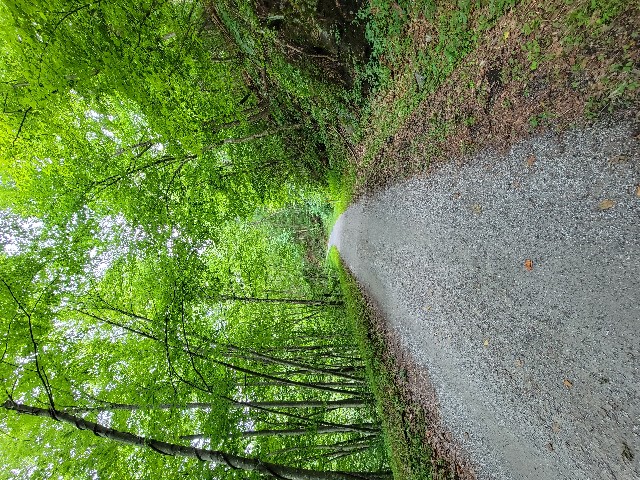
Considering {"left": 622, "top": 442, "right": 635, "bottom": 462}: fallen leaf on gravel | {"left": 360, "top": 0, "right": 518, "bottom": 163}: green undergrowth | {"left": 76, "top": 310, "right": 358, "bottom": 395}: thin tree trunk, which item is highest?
{"left": 360, "top": 0, "right": 518, "bottom": 163}: green undergrowth

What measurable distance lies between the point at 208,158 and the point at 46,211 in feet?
10.9

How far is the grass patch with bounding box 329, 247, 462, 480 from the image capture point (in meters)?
5.64

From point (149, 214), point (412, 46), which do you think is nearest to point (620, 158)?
point (412, 46)

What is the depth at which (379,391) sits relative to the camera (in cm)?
736

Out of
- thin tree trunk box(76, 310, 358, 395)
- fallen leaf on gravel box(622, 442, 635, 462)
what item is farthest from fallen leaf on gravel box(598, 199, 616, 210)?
thin tree trunk box(76, 310, 358, 395)

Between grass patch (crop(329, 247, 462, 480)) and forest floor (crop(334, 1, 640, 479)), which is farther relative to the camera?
grass patch (crop(329, 247, 462, 480))

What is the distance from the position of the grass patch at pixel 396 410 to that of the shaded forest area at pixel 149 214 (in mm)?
1192

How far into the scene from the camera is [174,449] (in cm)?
505

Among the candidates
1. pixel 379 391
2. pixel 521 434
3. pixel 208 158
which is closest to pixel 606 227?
pixel 521 434

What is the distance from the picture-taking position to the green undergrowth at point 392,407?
589 centimetres

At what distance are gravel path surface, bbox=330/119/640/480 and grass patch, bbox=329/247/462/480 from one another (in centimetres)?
71

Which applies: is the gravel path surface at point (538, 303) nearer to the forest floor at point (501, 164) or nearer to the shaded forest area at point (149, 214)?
the forest floor at point (501, 164)

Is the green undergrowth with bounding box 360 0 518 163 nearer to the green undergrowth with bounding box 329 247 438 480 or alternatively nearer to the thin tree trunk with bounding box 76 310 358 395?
the green undergrowth with bounding box 329 247 438 480

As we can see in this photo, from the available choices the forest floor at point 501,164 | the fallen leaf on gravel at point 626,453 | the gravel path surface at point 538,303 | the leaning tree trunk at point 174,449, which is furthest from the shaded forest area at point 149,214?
the fallen leaf on gravel at point 626,453
